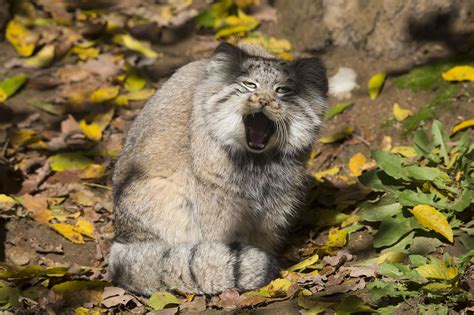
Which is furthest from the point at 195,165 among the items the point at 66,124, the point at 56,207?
the point at 66,124

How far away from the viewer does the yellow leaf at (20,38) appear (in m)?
8.69

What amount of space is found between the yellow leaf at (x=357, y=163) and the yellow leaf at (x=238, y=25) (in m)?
2.40

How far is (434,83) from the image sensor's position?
7242 millimetres

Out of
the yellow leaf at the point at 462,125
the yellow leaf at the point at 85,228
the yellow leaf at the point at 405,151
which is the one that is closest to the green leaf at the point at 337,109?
the yellow leaf at the point at 405,151

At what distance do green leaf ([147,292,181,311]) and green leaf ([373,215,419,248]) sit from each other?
1.54 metres

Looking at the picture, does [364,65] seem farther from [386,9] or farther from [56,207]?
[56,207]

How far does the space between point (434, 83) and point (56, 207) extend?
377 centimetres

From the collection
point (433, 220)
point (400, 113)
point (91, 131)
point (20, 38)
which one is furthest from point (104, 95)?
point (433, 220)

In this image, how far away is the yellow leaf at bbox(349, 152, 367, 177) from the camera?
22.5 ft

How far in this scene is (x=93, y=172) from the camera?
728cm

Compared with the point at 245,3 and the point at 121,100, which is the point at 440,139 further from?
the point at 245,3

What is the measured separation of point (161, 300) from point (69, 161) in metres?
2.48

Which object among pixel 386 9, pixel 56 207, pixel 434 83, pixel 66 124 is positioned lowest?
pixel 56 207

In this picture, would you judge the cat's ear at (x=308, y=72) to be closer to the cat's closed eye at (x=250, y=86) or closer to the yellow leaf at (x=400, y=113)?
the cat's closed eye at (x=250, y=86)
